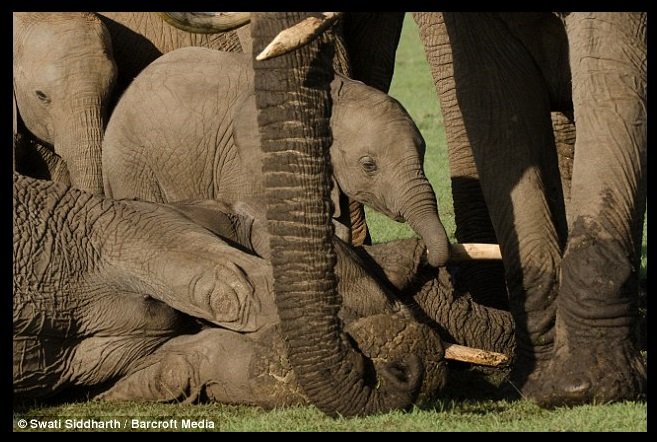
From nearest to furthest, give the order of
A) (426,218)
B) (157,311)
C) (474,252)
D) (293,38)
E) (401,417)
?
(293,38), (401,417), (157,311), (474,252), (426,218)

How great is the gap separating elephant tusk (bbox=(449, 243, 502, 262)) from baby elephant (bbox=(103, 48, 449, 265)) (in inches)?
4.6

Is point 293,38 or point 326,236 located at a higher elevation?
point 293,38

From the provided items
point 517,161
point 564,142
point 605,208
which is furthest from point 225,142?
point 605,208

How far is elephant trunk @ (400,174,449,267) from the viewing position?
607 cm

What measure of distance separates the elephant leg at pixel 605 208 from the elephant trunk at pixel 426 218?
87cm

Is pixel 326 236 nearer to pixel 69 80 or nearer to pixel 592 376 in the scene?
pixel 592 376

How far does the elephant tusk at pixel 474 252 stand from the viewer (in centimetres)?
626

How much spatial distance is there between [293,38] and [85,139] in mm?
3365

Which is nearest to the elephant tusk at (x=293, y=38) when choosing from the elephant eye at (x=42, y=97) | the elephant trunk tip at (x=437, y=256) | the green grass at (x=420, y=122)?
the elephant trunk tip at (x=437, y=256)

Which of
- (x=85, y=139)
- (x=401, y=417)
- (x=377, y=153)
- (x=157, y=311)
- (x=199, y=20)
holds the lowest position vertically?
(x=401, y=417)

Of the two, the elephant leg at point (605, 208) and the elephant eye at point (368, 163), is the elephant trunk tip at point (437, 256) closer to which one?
the elephant eye at point (368, 163)

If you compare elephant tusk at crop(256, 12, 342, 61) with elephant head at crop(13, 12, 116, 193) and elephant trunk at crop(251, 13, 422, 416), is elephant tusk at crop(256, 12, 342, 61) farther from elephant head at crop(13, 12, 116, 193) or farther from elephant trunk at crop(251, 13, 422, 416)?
elephant head at crop(13, 12, 116, 193)

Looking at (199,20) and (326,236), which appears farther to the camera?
(199,20)

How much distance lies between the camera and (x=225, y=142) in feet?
22.7
